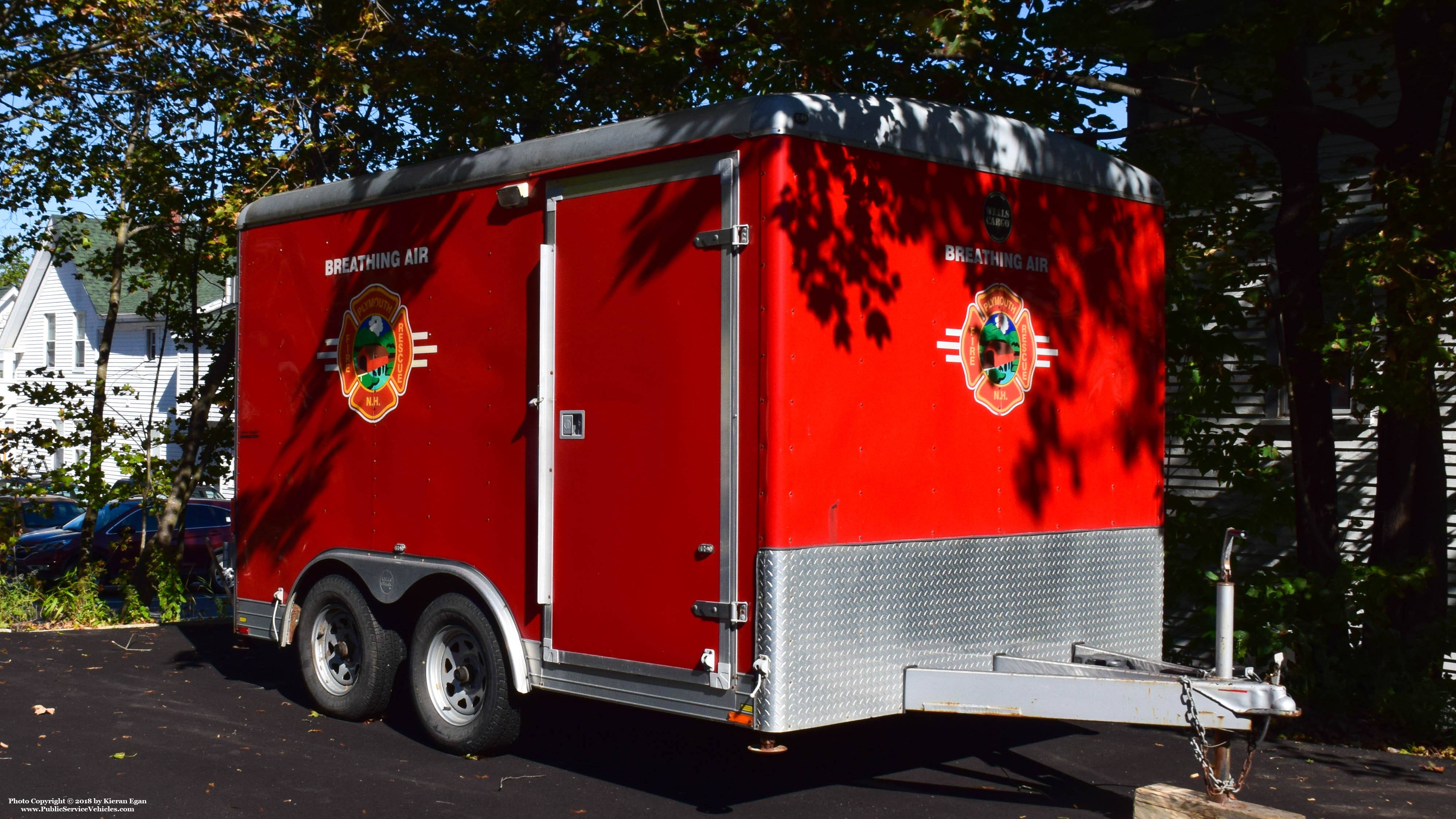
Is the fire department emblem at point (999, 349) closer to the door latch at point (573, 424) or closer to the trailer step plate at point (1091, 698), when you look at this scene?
the trailer step plate at point (1091, 698)

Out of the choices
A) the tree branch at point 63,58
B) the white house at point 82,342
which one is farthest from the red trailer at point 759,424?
the white house at point 82,342

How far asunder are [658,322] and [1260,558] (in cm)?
885

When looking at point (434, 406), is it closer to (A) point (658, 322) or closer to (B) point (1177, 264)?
(A) point (658, 322)

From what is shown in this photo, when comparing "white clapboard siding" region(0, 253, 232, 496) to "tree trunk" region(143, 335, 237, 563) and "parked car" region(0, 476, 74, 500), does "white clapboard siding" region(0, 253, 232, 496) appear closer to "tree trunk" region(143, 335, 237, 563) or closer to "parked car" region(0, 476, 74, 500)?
"tree trunk" region(143, 335, 237, 563)

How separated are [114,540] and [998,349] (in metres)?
17.2

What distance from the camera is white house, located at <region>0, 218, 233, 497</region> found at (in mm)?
36062

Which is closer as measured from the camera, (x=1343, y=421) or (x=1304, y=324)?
(x=1304, y=324)

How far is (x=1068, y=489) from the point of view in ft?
22.5

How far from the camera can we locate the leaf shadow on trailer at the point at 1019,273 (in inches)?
231

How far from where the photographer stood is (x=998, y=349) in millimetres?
6582

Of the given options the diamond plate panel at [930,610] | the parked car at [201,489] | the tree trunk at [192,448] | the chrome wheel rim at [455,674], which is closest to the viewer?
the diamond plate panel at [930,610]

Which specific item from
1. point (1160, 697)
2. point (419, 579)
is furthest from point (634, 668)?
point (1160, 697)

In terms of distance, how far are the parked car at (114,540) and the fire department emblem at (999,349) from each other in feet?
48.1

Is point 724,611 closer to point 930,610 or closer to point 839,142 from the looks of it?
point 930,610
